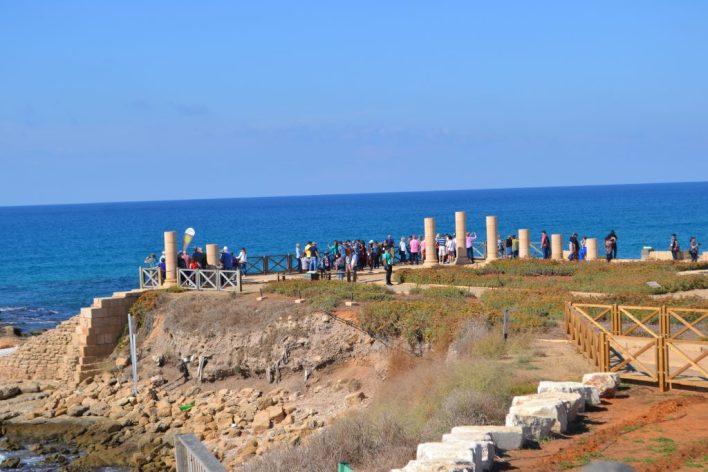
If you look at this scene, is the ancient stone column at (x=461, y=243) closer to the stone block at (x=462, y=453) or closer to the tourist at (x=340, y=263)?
the tourist at (x=340, y=263)

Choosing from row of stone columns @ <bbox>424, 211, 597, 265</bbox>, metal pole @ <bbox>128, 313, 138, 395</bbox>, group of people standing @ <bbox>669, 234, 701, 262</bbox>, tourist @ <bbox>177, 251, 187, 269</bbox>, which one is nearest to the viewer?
metal pole @ <bbox>128, 313, 138, 395</bbox>

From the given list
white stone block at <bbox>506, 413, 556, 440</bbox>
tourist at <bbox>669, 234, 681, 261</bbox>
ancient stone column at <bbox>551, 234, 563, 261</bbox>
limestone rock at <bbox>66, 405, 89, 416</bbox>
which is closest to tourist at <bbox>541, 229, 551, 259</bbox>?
ancient stone column at <bbox>551, 234, 563, 261</bbox>

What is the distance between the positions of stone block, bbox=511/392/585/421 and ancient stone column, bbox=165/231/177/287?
67.8 feet

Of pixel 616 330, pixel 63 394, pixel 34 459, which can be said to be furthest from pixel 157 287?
pixel 616 330

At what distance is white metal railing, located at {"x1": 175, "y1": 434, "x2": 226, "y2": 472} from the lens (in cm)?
630

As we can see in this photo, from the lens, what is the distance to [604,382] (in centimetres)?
1582

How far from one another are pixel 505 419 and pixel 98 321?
776 inches

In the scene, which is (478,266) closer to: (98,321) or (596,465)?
(98,321)

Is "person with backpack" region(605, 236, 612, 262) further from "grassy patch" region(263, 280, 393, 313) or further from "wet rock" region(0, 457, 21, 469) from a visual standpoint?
"wet rock" region(0, 457, 21, 469)

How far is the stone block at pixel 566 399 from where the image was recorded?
558 inches

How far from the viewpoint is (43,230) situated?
145 m

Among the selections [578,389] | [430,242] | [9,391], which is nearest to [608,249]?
[430,242]

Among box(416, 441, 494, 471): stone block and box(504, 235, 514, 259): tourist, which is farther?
box(504, 235, 514, 259): tourist

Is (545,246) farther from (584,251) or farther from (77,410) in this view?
(77,410)
